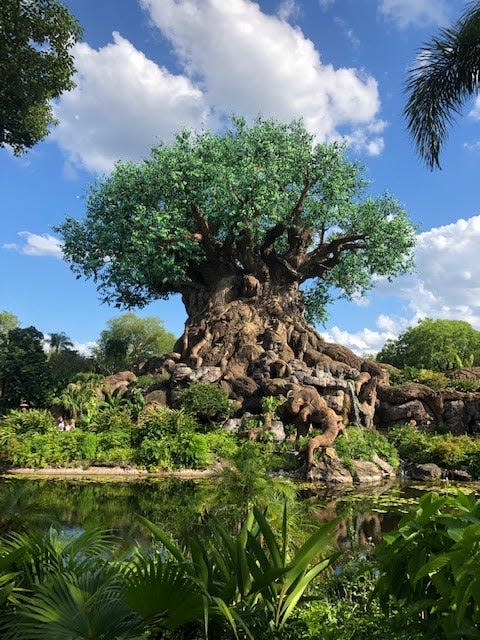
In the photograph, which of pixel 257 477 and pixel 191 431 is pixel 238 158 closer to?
pixel 191 431

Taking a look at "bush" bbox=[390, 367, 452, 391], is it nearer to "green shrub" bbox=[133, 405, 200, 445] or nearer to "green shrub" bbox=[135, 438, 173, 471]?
"green shrub" bbox=[133, 405, 200, 445]

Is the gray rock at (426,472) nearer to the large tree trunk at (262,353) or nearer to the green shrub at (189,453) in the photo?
the large tree trunk at (262,353)

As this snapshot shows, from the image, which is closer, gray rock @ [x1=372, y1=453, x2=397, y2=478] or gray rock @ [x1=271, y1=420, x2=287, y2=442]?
gray rock @ [x1=372, y1=453, x2=397, y2=478]

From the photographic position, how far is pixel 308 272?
2772 centimetres

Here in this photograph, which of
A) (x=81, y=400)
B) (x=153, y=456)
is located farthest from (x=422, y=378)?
(x=81, y=400)

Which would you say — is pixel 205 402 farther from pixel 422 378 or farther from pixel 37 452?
pixel 422 378

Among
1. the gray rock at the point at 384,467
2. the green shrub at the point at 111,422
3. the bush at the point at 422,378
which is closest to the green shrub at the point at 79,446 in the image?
the green shrub at the point at 111,422

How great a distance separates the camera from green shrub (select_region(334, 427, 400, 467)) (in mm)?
17312

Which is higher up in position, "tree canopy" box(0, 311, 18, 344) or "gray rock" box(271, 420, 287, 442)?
"tree canopy" box(0, 311, 18, 344)

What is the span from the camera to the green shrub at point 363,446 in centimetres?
1731

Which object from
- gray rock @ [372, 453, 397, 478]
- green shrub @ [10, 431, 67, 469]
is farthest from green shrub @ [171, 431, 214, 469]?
gray rock @ [372, 453, 397, 478]

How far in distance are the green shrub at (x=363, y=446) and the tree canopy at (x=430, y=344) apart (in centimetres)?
2144

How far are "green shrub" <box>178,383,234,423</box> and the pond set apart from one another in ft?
15.2

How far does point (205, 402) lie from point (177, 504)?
8.55 m
